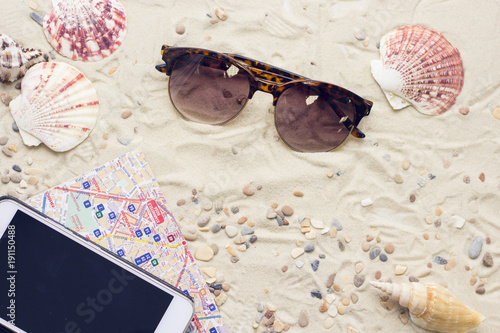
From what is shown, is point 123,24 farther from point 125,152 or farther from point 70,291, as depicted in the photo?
point 70,291

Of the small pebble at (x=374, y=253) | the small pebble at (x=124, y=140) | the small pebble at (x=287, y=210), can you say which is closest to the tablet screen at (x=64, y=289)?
the small pebble at (x=124, y=140)

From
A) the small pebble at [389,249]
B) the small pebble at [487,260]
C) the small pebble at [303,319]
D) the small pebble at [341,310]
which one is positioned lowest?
the small pebble at [303,319]

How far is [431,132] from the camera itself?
1648 millimetres

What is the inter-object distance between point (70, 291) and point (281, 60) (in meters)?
1.08

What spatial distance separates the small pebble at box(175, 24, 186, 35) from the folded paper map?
490 millimetres

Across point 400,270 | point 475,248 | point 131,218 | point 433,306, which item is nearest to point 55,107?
point 131,218

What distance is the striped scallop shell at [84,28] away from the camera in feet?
5.37

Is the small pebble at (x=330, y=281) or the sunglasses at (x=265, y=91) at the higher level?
the sunglasses at (x=265, y=91)

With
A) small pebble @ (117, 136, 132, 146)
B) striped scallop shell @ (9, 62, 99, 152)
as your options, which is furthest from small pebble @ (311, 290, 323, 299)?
striped scallop shell @ (9, 62, 99, 152)

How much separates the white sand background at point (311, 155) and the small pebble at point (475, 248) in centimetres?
2

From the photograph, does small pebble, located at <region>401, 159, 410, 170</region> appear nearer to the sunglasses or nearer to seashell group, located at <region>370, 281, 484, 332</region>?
the sunglasses

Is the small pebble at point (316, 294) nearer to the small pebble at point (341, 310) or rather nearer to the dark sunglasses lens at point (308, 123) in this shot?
the small pebble at point (341, 310)

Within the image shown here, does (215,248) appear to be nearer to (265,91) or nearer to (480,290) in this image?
(265,91)

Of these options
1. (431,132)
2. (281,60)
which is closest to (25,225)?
(281,60)
